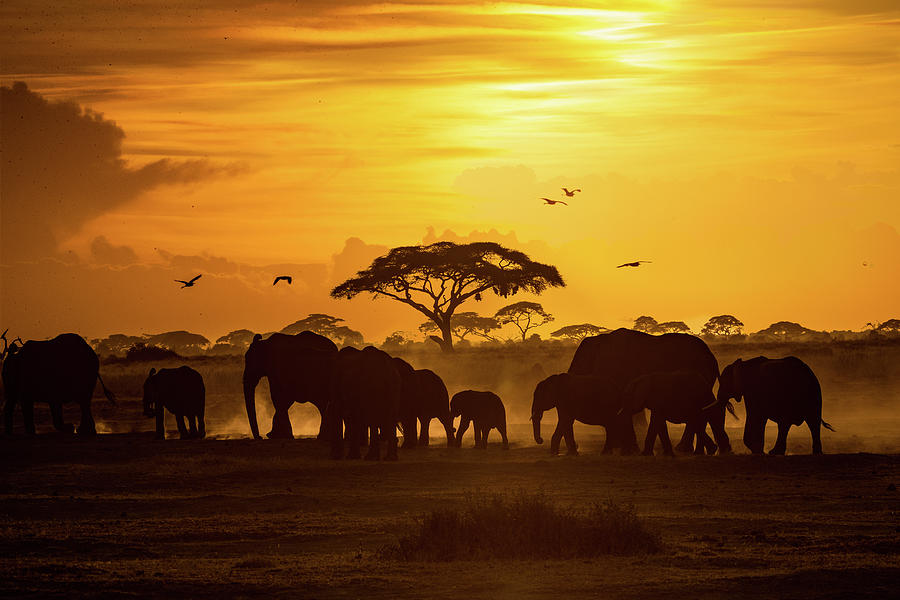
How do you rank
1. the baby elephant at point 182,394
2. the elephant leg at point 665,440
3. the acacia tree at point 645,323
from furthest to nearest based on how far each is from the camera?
1. the acacia tree at point 645,323
2. the baby elephant at point 182,394
3. the elephant leg at point 665,440

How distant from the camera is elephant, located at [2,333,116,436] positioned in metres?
33.5

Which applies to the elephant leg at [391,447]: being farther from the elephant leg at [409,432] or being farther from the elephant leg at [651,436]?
the elephant leg at [651,436]

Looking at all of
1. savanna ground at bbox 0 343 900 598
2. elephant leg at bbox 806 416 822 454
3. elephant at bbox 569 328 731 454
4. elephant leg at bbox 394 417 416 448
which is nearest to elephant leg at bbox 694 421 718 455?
savanna ground at bbox 0 343 900 598

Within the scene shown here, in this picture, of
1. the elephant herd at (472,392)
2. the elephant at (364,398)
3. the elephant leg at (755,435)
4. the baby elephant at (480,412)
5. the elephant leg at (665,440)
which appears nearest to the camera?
the elephant leg at (665,440)

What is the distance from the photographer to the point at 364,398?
88.4ft

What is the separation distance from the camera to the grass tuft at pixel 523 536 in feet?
49.9

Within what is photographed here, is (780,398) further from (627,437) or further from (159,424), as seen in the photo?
(159,424)

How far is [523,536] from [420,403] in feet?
49.5

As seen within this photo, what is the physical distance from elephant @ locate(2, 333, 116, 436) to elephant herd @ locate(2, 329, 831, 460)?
0.08 feet

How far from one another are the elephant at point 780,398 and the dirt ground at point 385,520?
2.10 metres

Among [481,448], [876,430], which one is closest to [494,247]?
[876,430]

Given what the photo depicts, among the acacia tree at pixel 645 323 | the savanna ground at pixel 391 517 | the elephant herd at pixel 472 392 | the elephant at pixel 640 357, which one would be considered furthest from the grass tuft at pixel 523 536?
the acacia tree at pixel 645 323

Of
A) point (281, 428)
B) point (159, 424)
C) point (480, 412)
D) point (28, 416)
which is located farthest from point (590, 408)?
point (28, 416)

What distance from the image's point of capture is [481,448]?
28969 millimetres
